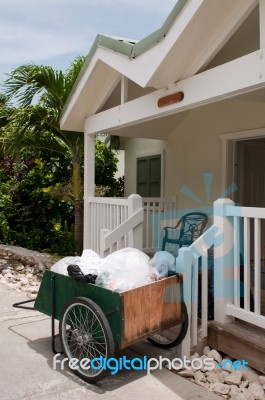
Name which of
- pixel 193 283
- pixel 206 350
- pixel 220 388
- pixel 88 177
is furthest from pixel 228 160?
pixel 220 388

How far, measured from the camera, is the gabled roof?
3.70 metres

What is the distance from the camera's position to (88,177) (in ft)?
21.9

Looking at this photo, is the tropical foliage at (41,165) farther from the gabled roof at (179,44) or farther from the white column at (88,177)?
the gabled roof at (179,44)

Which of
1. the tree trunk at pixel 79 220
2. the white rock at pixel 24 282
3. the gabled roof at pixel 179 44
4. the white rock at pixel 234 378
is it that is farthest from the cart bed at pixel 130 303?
the tree trunk at pixel 79 220

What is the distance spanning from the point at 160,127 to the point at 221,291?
171 inches

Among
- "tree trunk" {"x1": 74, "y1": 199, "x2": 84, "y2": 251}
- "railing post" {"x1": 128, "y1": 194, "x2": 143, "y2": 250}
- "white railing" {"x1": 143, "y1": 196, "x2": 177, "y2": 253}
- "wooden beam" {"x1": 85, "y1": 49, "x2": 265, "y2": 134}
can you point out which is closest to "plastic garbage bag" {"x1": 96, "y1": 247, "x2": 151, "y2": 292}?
"railing post" {"x1": 128, "y1": 194, "x2": 143, "y2": 250}

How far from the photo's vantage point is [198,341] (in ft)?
11.8

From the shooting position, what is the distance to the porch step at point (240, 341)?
3168mm

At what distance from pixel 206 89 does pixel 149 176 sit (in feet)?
14.0

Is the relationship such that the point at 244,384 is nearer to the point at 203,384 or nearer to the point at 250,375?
the point at 250,375

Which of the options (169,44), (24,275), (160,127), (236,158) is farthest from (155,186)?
(169,44)

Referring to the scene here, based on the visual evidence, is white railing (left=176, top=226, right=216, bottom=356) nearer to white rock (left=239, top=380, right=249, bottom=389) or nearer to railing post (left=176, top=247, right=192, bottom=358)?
railing post (left=176, top=247, right=192, bottom=358)

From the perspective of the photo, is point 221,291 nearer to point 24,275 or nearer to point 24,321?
point 24,321

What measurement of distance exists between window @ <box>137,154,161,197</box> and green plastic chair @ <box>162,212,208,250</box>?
1.60 m
